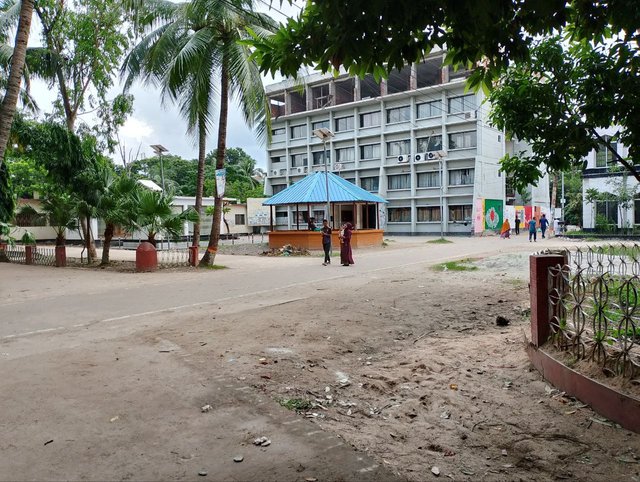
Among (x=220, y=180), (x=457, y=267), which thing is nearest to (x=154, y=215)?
(x=220, y=180)

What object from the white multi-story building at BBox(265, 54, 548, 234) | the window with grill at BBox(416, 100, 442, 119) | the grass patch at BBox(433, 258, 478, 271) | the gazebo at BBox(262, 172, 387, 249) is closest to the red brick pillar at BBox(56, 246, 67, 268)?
the gazebo at BBox(262, 172, 387, 249)

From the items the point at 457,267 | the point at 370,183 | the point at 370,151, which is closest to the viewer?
the point at 457,267

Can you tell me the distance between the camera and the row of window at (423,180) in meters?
44.9

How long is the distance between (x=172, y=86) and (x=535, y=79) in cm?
1235

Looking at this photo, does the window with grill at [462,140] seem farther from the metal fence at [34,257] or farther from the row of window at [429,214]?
the metal fence at [34,257]

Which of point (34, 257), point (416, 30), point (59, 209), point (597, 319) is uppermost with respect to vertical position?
point (416, 30)

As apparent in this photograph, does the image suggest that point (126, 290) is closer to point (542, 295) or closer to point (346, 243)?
point (346, 243)

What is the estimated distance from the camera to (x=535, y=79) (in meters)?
6.25

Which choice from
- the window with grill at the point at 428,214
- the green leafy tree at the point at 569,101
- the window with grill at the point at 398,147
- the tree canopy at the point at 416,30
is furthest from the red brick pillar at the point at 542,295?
the window with grill at the point at 398,147

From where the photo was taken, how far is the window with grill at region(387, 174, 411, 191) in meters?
48.7

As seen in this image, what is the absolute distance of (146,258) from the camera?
16391 millimetres

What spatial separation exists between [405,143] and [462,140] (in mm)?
5632

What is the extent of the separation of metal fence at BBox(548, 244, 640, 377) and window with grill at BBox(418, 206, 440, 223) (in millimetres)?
42695

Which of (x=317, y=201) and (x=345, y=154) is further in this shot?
(x=345, y=154)
